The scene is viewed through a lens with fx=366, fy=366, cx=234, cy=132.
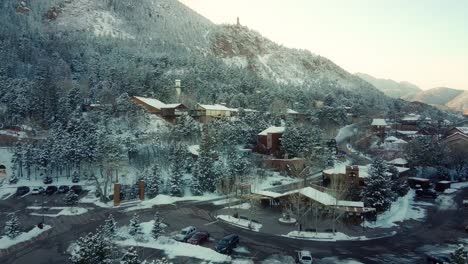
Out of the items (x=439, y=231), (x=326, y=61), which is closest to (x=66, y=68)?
(x=439, y=231)

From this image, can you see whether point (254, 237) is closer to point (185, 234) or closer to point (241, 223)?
point (241, 223)

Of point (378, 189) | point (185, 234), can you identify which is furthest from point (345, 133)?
point (185, 234)

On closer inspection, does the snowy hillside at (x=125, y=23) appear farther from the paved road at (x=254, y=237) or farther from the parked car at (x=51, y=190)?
the paved road at (x=254, y=237)

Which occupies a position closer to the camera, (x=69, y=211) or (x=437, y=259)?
(x=437, y=259)

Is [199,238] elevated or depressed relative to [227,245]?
depressed

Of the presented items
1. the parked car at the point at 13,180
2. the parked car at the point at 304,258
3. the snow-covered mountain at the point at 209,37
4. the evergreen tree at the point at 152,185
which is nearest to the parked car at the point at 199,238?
the parked car at the point at 304,258

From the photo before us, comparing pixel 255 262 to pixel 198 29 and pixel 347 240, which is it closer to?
pixel 347 240
